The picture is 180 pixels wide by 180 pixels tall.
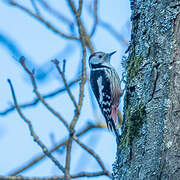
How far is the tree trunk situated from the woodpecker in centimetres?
207

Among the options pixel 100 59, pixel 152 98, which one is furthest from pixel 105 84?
pixel 152 98

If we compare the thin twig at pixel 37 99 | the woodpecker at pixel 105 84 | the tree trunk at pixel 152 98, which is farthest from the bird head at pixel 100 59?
the tree trunk at pixel 152 98

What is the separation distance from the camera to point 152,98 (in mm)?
1889

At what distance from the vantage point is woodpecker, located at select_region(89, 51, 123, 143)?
4437 mm

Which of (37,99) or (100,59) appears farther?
(100,59)

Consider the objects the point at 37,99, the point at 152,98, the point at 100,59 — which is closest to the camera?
the point at 152,98

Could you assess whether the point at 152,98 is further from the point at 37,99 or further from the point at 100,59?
the point at 100,59

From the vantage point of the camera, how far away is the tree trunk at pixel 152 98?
1667 millimetres

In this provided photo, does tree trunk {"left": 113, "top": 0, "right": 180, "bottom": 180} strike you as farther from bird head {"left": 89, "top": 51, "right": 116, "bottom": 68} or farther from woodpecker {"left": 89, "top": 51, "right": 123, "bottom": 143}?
bird head {"left": 89, "top": 51, "right": 116, "bottom": 68}

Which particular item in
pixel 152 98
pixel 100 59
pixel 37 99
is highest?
pixel 100 59

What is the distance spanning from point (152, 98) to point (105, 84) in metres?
2.87

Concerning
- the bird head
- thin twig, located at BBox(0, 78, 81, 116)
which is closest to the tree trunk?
thin twig, located at BBox(0, 78, 81, 116)

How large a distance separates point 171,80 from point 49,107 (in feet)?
5.08

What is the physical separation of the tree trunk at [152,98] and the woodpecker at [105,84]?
2.07 m
